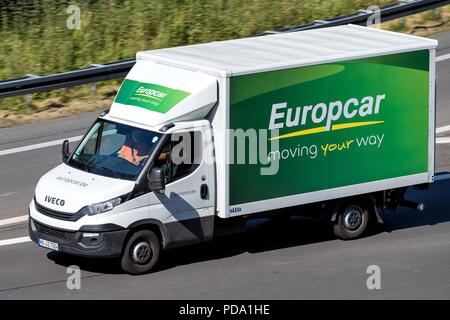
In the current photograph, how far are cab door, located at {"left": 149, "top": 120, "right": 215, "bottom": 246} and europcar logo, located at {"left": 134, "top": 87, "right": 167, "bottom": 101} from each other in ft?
1.72

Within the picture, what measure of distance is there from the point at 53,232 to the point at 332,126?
4045mm

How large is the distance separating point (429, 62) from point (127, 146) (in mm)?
4638

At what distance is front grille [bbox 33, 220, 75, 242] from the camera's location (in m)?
11.7

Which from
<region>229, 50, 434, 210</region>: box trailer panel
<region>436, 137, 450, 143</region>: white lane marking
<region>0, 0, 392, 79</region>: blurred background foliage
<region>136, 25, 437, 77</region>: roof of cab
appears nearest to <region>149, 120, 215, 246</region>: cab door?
<region>229, 50, 434, 210</region>: box trailer panel

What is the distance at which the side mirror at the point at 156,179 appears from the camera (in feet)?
38.5

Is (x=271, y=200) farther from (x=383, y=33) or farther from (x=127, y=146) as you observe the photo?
(x=383, y=33)

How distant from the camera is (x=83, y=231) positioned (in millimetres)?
11633

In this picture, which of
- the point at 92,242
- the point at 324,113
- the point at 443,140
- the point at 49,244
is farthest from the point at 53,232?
the point at 443,140

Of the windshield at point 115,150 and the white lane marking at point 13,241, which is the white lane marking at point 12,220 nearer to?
the white lane marking at point 13,241

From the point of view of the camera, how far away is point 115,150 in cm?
1227

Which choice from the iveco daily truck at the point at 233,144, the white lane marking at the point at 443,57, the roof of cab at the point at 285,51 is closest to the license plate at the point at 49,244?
the iveco daily truck at the point at 233,144

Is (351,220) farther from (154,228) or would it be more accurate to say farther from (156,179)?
(156,179)

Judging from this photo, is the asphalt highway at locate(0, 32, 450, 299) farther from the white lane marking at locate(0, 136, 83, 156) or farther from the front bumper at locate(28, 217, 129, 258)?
the white lane marking at locate(0, 136, 83, 156)

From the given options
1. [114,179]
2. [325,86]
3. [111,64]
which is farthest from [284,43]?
[111,64]
